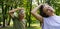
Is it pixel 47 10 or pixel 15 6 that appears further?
pixel 15 6

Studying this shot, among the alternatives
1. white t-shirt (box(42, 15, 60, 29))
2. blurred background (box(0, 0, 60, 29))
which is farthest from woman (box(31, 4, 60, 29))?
blurred background (box(0, 0, 60, 29))

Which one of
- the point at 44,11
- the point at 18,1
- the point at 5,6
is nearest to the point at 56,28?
the point at 44,11

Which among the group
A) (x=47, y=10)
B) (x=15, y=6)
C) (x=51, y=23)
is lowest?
(x=15, y=6)

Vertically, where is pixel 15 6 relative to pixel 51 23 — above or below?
below

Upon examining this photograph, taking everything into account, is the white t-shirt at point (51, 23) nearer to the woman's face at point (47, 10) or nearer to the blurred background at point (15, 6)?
the woman's face at point (47, 10)

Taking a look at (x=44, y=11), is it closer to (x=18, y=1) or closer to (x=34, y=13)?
(x=34, y=13)

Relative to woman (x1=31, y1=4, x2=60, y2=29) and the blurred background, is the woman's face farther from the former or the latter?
the blurred background

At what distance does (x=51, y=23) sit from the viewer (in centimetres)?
295

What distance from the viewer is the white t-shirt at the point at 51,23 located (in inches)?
115

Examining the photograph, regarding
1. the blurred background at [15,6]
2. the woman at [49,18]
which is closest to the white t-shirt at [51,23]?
the woman at [49,18]

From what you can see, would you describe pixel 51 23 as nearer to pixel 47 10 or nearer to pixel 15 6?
pixel 47 10

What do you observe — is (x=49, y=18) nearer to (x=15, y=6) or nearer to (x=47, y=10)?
(x=47, y=10)

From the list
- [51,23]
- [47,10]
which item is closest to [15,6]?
[47,10]

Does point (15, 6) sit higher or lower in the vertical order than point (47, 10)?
lower
